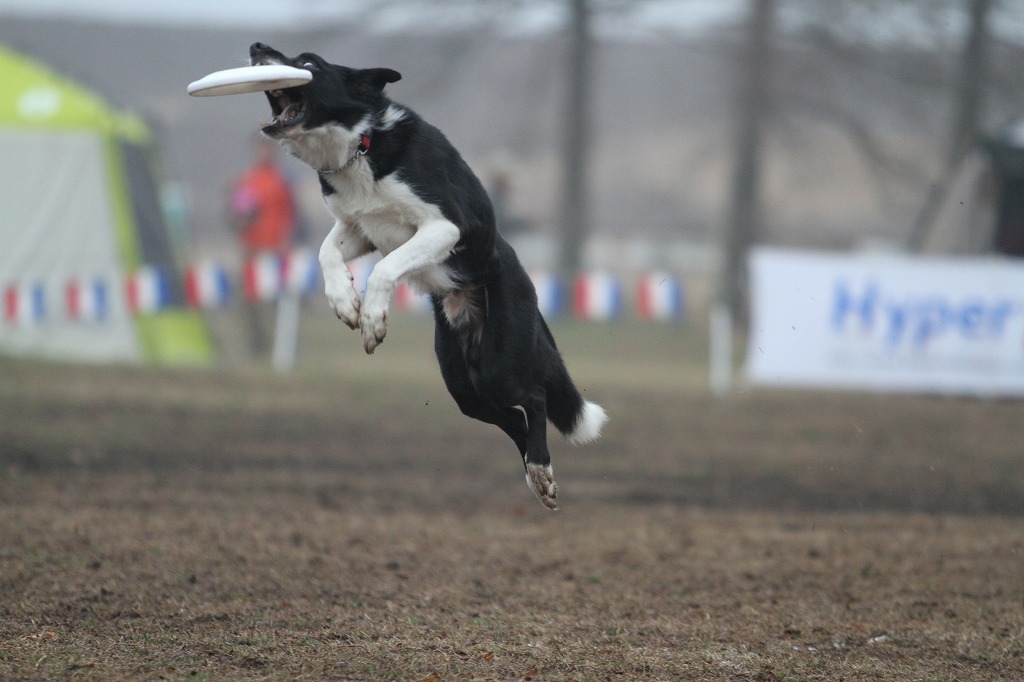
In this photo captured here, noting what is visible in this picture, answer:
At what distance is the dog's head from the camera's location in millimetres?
4781

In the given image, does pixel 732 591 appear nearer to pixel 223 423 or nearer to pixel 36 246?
pixel 223 423

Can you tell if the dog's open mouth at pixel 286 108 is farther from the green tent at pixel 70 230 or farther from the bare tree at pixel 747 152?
the bare tree at pixel 747 152

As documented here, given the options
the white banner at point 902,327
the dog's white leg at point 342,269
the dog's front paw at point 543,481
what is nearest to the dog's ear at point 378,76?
the dog's white leg at point 342,269

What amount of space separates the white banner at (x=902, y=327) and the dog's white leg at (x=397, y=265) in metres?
7.71

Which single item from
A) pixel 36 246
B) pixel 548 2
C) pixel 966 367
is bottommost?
pixel 966 367

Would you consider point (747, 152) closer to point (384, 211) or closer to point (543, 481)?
point (543, 481)

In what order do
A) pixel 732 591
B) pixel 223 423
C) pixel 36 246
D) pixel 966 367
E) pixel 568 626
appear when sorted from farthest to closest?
pixel 36 246 < pixel 966 367 < pixel 223 423 < pixel 732 591 < pixel 568 626

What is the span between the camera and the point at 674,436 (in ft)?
38.7

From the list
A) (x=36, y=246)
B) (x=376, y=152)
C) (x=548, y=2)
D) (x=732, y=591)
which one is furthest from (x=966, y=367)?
(x=548, y=2)

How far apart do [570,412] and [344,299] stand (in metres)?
1.32

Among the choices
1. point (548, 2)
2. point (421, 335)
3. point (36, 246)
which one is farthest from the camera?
point (548, 2)

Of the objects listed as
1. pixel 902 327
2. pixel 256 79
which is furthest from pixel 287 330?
pixel 256 79

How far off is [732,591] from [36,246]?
10700 mm

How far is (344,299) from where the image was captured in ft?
16.0
